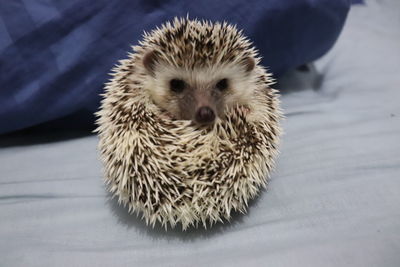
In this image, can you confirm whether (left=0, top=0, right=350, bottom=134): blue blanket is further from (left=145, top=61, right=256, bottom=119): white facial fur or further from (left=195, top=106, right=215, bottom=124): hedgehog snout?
(left=195, top=106, right=215, bottom=124): hedgehog snout

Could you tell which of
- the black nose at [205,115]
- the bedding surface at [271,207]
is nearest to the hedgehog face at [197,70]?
the black nose at [205,115]

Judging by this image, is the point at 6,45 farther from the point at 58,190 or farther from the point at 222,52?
the point at 222,52

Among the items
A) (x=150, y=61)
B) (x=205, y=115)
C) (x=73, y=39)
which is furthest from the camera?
(x=73, y=39)

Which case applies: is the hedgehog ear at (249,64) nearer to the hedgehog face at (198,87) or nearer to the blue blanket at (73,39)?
the hedgehog face at (198,87)

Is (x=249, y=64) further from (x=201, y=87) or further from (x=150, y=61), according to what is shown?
(x=150, y=61)

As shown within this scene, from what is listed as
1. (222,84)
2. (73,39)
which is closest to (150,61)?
(222,84)

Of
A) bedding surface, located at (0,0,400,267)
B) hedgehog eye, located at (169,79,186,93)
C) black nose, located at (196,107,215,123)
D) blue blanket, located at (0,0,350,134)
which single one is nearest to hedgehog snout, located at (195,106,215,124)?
black nose, located at (196,107,215,123)
